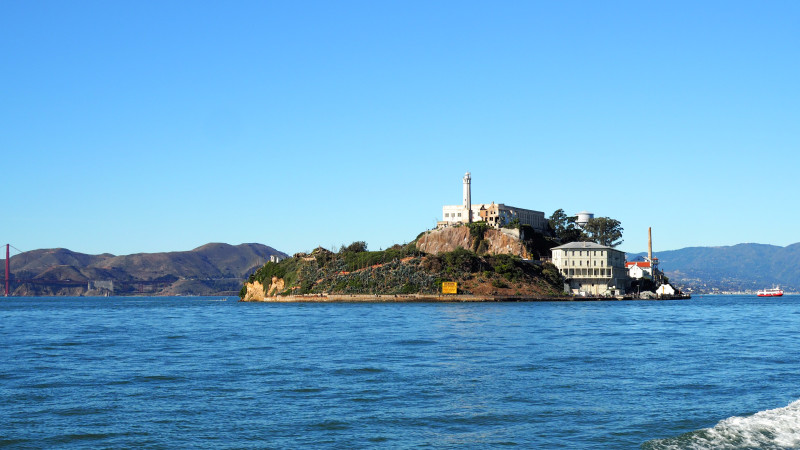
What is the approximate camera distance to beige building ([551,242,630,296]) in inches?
6068

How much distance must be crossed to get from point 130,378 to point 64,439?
11702mm

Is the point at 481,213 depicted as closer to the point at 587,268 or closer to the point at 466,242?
the point at 466,242

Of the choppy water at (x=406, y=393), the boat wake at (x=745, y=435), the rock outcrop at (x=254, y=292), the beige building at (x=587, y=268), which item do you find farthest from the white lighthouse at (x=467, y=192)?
the boat wake at (x=745, y=435)

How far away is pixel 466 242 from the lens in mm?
165750

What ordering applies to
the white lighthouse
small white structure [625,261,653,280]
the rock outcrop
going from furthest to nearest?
the rock outcrop, the white lighthouse, small white structure [625,261,653,280]

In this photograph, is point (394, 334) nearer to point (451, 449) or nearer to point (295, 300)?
point (451, 449)

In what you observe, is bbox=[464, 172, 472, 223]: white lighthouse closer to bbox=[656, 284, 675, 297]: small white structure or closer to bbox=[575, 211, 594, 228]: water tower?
bbox=[575, 211, 594, 228]: water tower

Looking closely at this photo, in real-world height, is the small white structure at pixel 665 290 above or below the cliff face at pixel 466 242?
below

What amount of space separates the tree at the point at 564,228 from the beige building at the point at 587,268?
28824 millimetres

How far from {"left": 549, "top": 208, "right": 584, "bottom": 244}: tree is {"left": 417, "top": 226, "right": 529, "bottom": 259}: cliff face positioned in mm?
27790

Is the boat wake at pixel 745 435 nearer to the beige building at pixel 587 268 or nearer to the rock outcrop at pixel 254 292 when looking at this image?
the beige building at pixel 587 268

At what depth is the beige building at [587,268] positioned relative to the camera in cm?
15412

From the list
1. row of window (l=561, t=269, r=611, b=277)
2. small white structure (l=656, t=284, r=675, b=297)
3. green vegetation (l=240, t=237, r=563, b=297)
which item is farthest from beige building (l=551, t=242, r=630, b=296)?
small white structure (l=656, t=284, r=675, b=297)

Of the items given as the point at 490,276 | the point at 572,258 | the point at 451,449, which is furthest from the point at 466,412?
the point at 572,258
